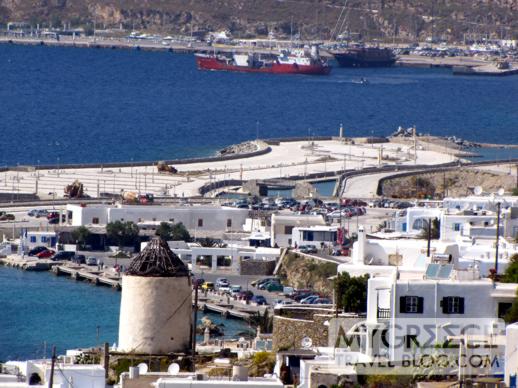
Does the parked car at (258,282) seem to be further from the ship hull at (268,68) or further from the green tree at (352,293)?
the ship hull at (268,68)

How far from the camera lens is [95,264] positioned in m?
41.3

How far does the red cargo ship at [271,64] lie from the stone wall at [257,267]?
12058 centimetres

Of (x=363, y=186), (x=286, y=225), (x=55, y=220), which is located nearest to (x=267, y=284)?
(x=286, y=225)

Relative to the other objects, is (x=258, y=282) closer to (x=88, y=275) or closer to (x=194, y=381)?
(x=88, y=275)

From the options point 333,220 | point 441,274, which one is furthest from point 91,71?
point 441,274

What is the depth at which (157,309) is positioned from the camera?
18.7m

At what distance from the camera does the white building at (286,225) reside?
4172cm

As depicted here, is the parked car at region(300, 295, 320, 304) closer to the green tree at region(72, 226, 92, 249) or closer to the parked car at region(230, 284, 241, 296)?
the parked car at region(230, 284, 241, 296)

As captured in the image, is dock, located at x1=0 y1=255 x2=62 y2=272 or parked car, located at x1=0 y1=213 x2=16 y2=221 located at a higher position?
parked car, located at x1=0 y1=213 x2=16 y2=221

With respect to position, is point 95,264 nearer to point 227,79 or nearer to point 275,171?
point 275,171

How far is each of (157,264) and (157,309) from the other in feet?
1.38

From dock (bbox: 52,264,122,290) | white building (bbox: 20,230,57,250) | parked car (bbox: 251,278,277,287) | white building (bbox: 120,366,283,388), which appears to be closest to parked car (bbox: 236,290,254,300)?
parked car (bbox: 251,278,277,287)

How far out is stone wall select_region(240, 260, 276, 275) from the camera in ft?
129

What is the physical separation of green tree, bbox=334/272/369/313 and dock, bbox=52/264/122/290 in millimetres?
19230
